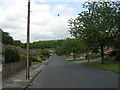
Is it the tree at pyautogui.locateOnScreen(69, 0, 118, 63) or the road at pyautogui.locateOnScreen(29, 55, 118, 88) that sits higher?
the tree at pyautogui.locateOnScreen(69, 0, 118, 63)

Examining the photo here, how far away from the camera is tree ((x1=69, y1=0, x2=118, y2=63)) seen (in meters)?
30.0

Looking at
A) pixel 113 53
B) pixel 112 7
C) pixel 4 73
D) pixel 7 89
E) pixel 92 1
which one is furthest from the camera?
pixel 113 53

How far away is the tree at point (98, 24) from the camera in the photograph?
98.6 ft

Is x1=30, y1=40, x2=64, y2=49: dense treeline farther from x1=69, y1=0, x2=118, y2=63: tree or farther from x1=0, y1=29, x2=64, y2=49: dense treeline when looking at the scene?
x1=69, y1=0, x2=118, y2=63: tree

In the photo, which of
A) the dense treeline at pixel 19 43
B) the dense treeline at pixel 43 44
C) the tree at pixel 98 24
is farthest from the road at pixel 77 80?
the dense treeline at pixel 43 44

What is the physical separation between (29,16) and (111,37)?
19.0m

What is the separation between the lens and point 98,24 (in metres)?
30.8

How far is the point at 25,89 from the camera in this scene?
416 inches

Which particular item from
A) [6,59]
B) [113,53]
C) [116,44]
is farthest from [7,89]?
[113,53]

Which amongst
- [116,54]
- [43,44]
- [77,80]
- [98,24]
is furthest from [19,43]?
[77,80]

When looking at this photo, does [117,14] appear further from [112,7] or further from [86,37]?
[86,37]

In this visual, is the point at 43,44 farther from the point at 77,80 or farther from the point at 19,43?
the point at 77,80

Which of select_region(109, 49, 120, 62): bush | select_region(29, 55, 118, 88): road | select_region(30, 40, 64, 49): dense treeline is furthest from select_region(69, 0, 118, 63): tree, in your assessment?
select_region(30, 40, 64, 49): dense treeline

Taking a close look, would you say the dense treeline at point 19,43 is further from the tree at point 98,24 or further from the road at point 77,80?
the road at point 77,80
